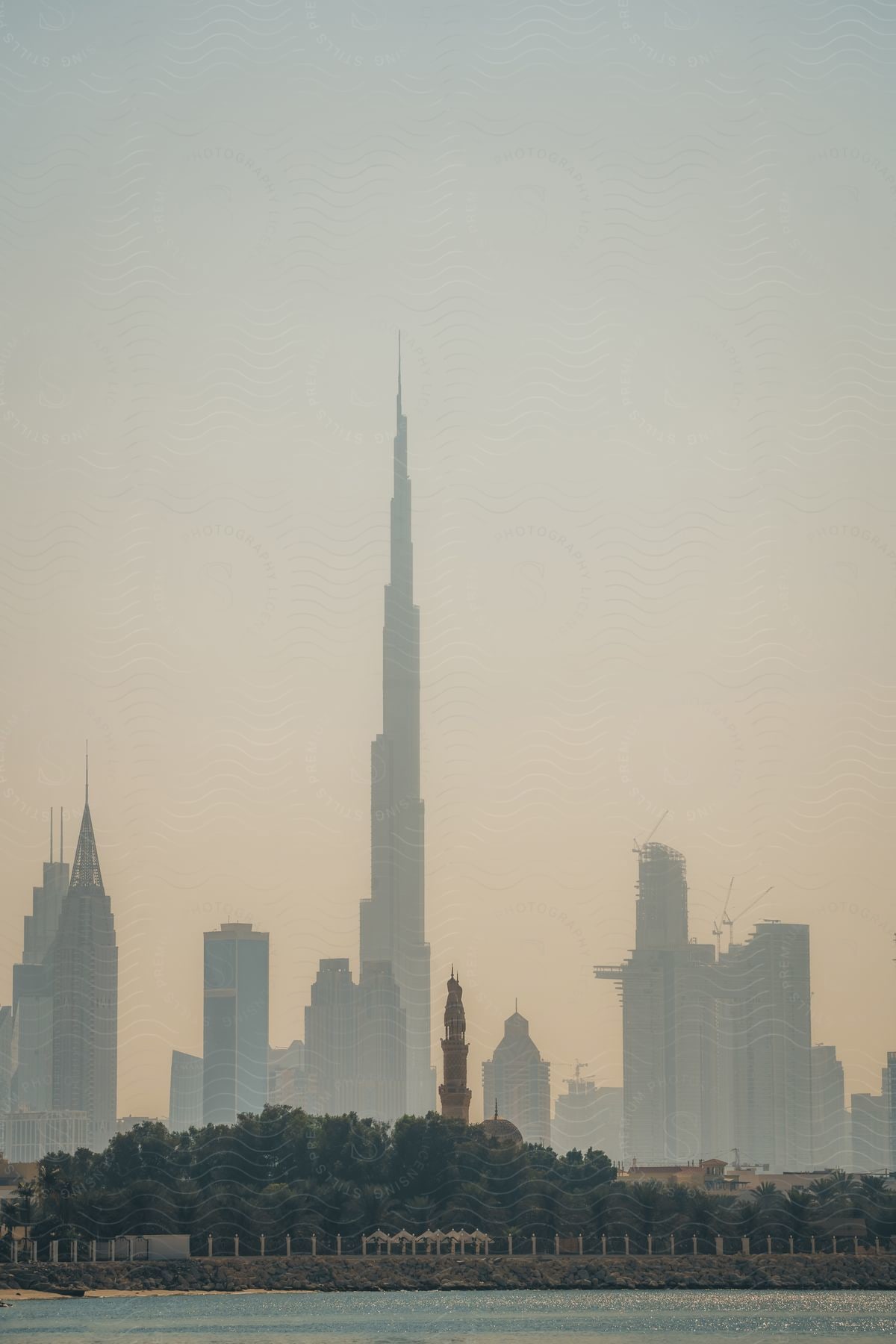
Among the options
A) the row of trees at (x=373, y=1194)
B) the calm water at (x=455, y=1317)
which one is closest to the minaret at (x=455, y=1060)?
the row of trees at (x=373, y=1194)

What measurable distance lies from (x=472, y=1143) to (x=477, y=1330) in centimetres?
4814

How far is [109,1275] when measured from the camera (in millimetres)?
129500

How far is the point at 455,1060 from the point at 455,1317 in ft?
209

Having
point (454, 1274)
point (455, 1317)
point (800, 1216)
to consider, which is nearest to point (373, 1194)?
point (454, 1274)

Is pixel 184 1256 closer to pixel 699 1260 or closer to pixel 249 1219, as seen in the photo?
pixel 249 1219

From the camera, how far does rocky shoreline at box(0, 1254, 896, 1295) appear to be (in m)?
129

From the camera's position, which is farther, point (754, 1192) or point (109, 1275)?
point (754, 1192)

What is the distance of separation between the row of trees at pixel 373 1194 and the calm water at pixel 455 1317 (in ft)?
36.5

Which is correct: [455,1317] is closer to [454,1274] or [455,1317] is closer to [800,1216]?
[454,1274]

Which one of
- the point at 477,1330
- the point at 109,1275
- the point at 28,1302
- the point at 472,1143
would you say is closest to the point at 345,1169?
the point at 472,1143

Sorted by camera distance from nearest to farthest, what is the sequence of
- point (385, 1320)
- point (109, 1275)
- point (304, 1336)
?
point (304, 1336), point (385, 1320), point (109, 1275)

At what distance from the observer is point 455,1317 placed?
112 m

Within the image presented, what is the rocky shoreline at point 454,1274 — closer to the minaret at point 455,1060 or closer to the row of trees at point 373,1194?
the row of trees at point 373,1194

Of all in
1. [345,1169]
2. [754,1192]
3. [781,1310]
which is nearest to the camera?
[781,1310]
